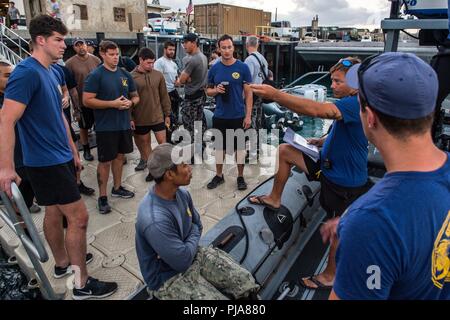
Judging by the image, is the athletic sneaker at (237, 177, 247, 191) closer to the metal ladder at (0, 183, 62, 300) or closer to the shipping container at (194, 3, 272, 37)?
the metal ladder at (0, 183, 62, 300)

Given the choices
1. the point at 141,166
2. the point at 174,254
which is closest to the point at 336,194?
the point at 174,254

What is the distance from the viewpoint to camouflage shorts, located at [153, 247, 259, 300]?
1.76 metres

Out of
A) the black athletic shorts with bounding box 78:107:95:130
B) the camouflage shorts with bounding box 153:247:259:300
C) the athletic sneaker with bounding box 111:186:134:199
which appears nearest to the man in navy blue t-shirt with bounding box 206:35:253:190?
the athletic sneaker with bounding box 111:186:134:199

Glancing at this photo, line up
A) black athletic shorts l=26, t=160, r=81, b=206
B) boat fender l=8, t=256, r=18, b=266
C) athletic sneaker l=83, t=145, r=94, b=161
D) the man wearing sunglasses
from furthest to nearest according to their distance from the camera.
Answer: athletic sneaker l=83, t=145, r=94, b=161 < boat fender l=8, t=256, r=18, b=266 < black athletic shorts l=26, t=160, r=81, b=206 < the man wearing sunglasses

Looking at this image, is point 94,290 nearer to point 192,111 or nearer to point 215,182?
point 215,182

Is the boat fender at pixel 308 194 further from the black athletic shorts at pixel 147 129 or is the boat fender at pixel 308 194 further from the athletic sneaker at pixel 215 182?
the black athletic shorts at pixel 147 129

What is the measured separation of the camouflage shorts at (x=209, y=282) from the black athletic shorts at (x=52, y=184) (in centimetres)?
99

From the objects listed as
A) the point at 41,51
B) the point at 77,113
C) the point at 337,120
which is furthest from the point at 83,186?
the point at 337,120

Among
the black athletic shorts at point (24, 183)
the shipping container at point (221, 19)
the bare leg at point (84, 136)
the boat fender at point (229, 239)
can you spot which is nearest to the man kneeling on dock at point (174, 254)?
the boat fender at point (229, 239)

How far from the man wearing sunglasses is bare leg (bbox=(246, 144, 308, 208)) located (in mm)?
125

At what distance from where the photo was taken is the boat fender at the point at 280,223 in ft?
8.54

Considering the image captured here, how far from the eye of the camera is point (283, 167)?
9.12 feet

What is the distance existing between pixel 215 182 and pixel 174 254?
2558 mm

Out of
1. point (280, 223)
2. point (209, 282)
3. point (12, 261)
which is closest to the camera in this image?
point (209, 282)
